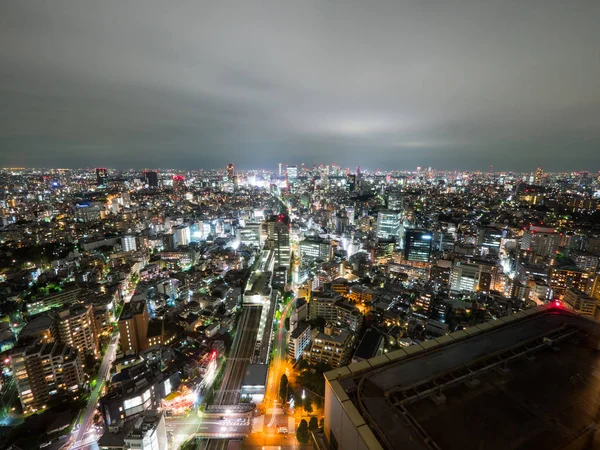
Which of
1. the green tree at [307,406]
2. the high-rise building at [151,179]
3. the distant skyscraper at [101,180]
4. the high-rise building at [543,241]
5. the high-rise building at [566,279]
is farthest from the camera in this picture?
the high-rise building at [151,179]

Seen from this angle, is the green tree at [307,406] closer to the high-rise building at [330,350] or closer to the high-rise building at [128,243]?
the high-rise building at [330,350]

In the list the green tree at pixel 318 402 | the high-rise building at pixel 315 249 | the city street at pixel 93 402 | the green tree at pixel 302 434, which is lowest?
the city street at pixel 93 402

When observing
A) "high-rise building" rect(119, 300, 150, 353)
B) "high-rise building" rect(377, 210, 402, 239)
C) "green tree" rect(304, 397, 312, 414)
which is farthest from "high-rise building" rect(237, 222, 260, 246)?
"green tree" rect(304, 397, 312, 414)

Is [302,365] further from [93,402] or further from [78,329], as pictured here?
[78,329]

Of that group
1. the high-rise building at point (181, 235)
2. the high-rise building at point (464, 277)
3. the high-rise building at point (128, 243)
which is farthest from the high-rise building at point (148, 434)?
the high-rise building at point (181, 235)

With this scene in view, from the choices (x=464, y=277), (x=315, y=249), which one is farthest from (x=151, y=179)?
(x=464, y=277)

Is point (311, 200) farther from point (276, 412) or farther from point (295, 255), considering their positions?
point (276, 412)
